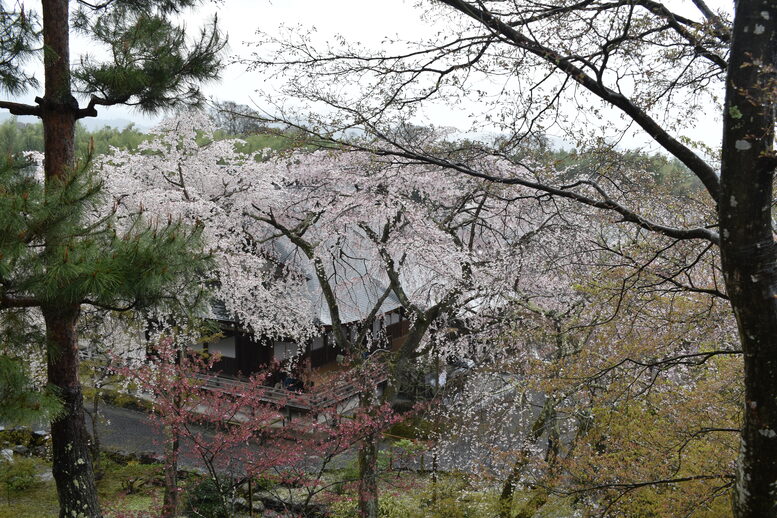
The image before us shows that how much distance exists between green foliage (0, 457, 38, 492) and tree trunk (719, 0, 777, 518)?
1088 cm

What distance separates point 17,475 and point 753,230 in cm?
1135

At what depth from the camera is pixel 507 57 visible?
3.82 metres

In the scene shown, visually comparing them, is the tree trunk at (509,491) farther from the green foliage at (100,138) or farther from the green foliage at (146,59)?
the green foliage at (100,138)

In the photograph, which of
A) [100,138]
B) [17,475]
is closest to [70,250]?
[17,475]

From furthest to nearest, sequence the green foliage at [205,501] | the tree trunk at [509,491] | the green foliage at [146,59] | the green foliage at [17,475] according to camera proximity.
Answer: the green foliage at [17,475], the green foliage at [205,501], the tree trunk at [509,491], the green foliage at [146,59]

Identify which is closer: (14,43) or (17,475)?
(14,43)

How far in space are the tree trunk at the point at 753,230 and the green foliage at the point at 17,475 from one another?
10884 millimetres

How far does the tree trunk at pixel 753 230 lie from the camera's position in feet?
8.62

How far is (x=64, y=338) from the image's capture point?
5344 millimetres

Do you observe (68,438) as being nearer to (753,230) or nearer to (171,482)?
(171,482)

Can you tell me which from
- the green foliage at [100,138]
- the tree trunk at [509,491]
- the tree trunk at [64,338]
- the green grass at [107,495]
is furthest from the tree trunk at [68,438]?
the green foliage at [100,138]

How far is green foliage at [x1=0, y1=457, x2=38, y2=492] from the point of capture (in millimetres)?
9883

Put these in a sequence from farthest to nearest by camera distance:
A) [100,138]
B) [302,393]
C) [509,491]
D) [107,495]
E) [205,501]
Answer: [100,138]
[302,393]
[107,495]
[205,501]
[509,491]

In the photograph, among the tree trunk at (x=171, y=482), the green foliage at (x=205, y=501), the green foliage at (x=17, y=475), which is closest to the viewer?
the tree trunk at (x=171, y=482)
